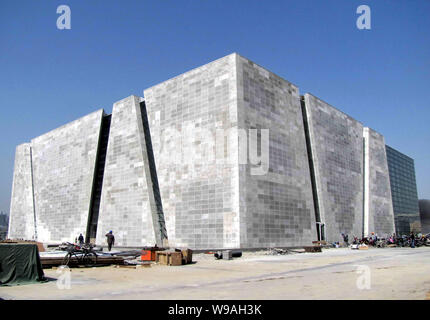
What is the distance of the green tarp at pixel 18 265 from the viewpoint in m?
11.6

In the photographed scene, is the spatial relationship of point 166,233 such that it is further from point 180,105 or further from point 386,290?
point 386,290

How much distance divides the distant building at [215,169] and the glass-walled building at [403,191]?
50.4 feet

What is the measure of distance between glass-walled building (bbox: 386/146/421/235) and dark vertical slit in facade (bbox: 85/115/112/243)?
44718 mm

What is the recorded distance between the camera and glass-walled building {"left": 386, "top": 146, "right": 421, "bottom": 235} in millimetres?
58875

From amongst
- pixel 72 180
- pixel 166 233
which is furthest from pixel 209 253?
pixel 72 180

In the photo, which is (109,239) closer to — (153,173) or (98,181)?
(153,173)

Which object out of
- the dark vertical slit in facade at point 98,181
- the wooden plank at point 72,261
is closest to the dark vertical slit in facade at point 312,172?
the dark vertical slit in facade at point 98,181

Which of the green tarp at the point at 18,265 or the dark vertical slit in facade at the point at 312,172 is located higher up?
the dark vertical slit in facade at the point at 312,172

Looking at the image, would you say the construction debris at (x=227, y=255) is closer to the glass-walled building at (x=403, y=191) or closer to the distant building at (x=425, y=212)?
the glass-walled building at (x=403, y=191)

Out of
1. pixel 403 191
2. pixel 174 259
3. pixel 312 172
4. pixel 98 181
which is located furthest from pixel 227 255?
pixel 403 191

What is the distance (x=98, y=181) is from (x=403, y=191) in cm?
5264
